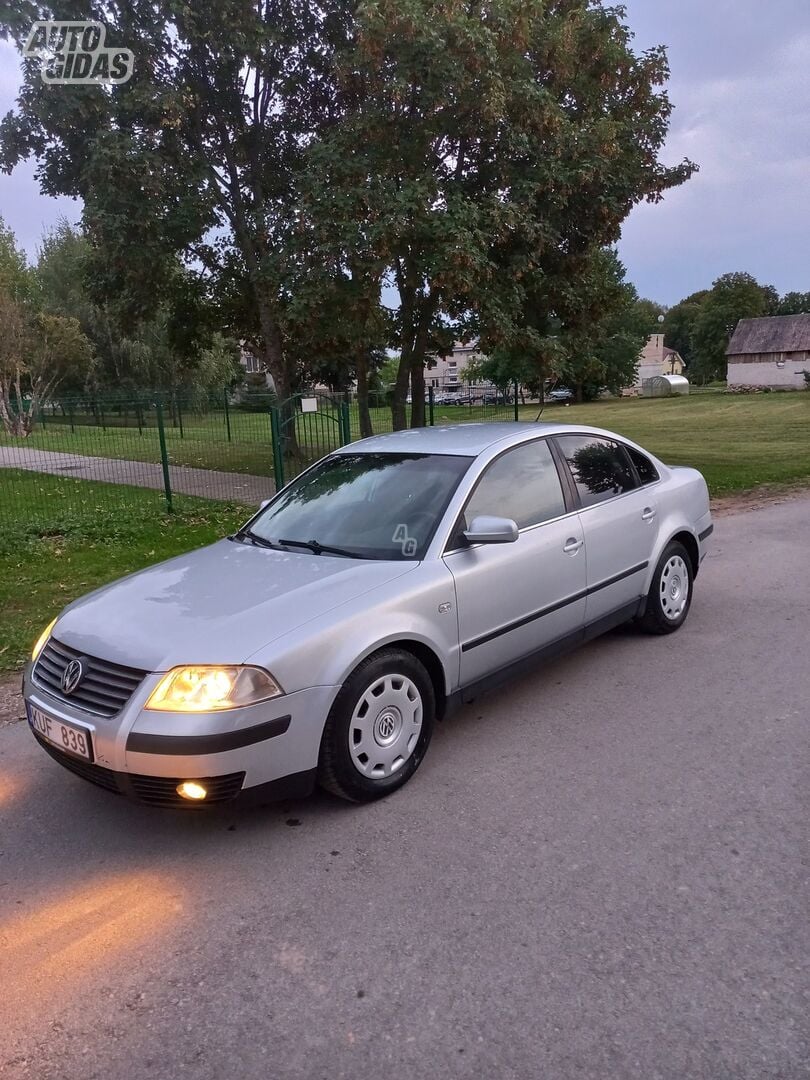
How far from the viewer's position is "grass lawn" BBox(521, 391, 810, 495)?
1482 cm

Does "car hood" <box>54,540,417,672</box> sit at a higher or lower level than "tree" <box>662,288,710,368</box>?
lower

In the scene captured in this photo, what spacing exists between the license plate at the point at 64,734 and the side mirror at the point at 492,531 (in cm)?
189

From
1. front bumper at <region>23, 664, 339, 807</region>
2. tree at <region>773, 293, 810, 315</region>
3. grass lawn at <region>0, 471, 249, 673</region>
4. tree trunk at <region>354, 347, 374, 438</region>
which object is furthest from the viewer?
tree at <region>773, 293, 810, 315</region>

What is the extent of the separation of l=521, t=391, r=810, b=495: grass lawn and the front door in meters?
5.95

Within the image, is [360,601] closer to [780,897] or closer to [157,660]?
[157,660]

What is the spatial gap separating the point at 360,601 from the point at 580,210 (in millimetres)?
11394

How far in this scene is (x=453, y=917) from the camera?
109 inches

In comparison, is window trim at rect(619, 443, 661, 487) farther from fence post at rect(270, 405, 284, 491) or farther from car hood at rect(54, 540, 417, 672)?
fence post at rect(270, 405, 284, 491)

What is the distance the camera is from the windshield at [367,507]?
13.5ft

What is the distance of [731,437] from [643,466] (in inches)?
824

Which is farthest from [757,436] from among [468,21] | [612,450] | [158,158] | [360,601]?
[360,601]

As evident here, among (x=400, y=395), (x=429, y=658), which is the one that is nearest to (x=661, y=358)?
(x=400, y=395)

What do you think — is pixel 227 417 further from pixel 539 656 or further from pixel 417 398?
pixel 539 656
